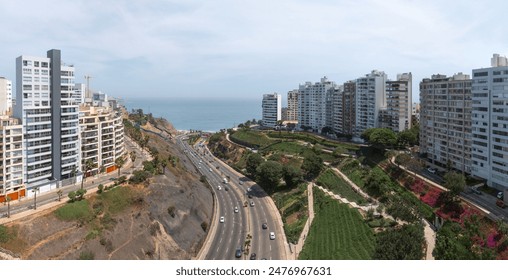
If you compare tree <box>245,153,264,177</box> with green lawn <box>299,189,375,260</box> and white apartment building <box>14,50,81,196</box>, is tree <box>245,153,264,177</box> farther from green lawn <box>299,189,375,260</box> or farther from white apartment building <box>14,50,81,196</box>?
white apartment building <box>14,50,81,196</box>

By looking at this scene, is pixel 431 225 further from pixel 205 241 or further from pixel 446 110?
pixel 205 241

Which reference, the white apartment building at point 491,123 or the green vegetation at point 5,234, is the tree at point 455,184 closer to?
the white apartment building at point 491,123

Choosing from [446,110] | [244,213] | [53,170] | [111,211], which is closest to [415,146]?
[446,110]

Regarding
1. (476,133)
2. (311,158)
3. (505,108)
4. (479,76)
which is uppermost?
(479,76)

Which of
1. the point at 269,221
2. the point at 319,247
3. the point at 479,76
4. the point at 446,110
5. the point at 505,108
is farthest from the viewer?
the point at 446,110

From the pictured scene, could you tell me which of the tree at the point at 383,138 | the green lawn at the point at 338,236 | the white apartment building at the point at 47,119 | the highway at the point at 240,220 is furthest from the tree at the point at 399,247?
the white apartment building at the point at 47,119
